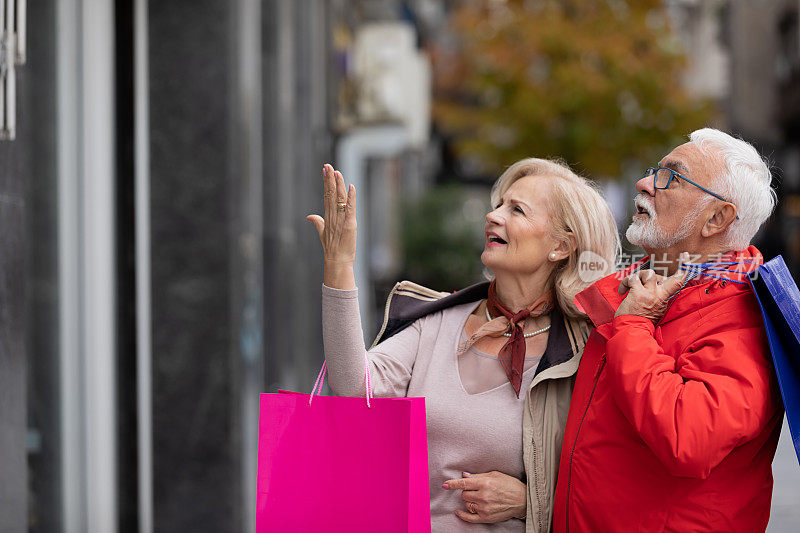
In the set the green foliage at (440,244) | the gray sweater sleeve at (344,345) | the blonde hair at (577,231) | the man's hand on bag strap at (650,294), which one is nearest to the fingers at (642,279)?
the man's hand on bag strap at (650,294)

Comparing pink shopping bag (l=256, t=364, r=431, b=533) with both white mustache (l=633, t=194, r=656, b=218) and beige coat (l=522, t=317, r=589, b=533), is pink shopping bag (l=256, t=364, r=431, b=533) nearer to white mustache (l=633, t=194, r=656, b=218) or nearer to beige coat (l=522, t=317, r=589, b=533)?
beige coat (l=522, t=317, r=589, b=533)

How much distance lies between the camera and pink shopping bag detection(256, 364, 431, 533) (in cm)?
232

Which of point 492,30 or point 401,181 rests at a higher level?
point 492,30

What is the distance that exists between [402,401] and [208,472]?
2.61 meters

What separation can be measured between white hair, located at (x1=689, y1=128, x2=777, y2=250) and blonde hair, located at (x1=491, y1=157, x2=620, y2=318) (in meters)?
0.39

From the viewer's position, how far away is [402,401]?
2318 mm

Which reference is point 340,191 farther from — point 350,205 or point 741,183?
point 741,183

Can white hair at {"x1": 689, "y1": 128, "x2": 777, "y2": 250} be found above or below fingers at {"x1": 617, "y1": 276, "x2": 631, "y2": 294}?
above

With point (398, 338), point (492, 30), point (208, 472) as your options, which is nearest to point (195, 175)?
point (208, 472)

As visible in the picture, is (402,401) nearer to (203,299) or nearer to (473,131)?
(203,299)

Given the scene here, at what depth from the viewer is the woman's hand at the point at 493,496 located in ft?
8.16

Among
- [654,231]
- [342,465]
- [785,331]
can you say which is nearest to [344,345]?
[342,465]

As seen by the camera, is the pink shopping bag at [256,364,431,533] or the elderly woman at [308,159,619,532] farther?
the elderly woman at [308,159,619,532]

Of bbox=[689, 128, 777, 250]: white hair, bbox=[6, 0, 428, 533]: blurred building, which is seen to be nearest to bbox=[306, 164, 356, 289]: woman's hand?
bbox=[689, 128, 777, 250]: white hair
